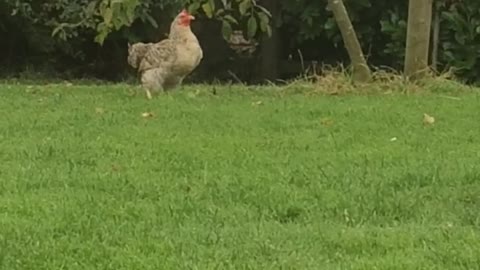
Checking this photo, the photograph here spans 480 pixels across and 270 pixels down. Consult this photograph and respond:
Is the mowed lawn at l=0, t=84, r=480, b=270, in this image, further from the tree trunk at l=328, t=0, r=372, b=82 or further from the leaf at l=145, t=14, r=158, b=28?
the leaf at l=145, t=14, r=158, b=28

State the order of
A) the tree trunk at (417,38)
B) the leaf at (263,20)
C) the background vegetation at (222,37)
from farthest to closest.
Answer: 1. the background vegetation at (222,37)
2. the tree trunk at (417,38)
3. the leaf at (263,20)

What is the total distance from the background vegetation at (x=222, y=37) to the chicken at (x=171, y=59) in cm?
226

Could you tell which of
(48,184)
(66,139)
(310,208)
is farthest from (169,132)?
(310,208)

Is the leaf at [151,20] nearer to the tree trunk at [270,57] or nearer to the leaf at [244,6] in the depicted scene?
the tree trunk at [270,57]

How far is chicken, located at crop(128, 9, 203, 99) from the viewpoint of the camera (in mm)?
9820

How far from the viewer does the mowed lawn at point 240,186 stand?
4.64 metres

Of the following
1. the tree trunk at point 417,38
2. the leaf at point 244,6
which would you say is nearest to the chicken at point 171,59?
the tree trunk at point 417,38

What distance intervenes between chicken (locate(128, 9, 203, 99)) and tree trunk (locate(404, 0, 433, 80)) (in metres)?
2.02

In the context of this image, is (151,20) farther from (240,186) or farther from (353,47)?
(240,186)

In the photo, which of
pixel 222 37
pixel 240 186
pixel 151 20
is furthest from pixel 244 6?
pixel 151 20

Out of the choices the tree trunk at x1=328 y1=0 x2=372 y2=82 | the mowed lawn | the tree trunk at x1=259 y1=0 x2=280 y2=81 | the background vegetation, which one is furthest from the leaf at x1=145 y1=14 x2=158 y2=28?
the mowed lawn

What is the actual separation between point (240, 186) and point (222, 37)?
646 centimetres

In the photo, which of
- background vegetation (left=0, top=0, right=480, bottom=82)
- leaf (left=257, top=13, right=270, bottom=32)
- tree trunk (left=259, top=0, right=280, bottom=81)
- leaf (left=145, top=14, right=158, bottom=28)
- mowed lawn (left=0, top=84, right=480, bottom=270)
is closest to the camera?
mowed lawn (left=0, top=84, right=480, bottom=270)

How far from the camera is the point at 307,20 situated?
14.2m
